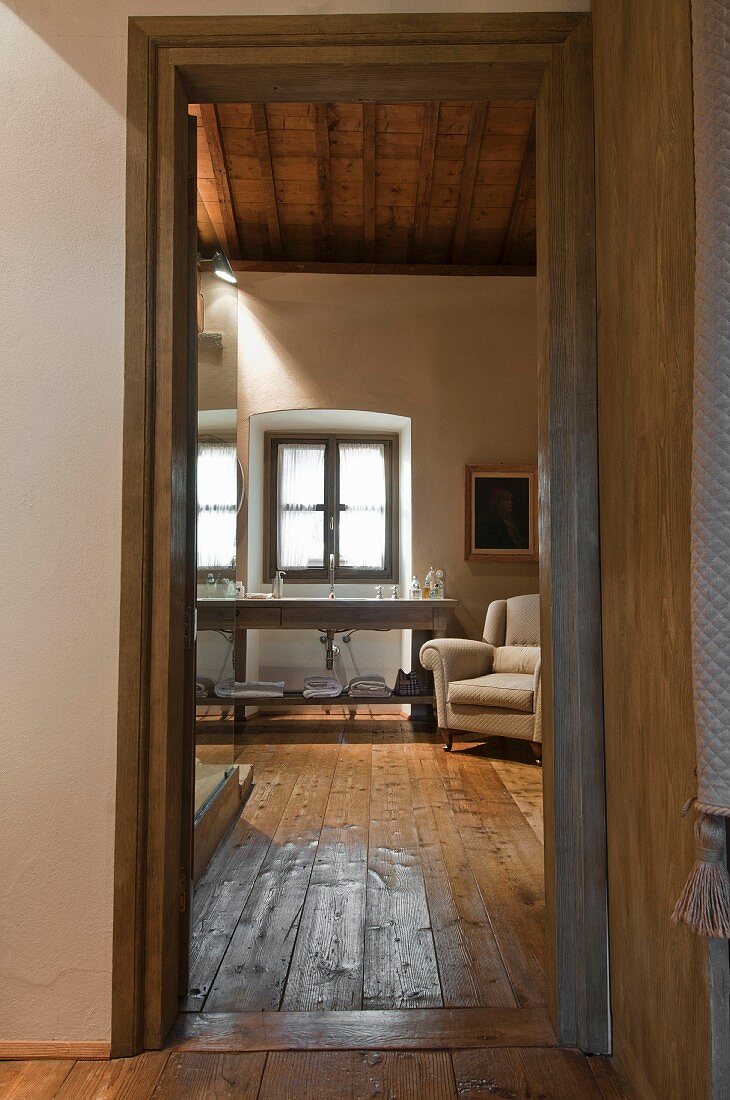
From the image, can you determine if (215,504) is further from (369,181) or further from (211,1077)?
(369,181)

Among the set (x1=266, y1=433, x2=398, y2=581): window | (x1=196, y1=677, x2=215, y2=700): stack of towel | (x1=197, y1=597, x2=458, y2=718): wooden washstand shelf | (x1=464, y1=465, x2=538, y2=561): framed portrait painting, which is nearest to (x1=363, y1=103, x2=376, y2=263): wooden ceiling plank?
(x1=266, y1=433, x2=398, y2=581): window

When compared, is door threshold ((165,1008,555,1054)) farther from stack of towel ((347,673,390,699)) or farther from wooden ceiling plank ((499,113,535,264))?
wooden ceiling plank ((499,113,535,264))

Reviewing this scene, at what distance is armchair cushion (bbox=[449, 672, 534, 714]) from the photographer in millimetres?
4438

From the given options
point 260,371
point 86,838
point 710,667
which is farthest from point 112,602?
point 260,371

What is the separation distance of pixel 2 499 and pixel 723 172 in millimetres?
1489

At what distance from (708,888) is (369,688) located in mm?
4397

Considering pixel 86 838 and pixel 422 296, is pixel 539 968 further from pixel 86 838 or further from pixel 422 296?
pixel 422 296

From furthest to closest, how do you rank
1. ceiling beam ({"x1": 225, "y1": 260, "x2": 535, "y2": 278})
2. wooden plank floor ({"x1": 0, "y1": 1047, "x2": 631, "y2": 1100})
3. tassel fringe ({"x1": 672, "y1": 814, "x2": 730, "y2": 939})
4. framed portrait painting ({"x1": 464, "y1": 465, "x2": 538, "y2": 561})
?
ceiling beam ({"x1": 225, "y1": 260, "x2": 535, "y2": 278})
framed portrait painting ({"x1": 464, "y1": 465, "x2": 538, "y2": 561})
wooden plank floor ({"x1": 0, "y1": 1047, "x2": 631, "y2": 1100})
tassel fringe ({"x1": 672, "y1": 814, "x2": 730, "y2": 939})

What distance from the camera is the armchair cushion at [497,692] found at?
14.6 feet

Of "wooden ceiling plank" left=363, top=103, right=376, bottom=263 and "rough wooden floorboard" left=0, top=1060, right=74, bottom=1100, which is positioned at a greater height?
"wooden ceiling plank" left=363, top=103, right=376, bottom=263

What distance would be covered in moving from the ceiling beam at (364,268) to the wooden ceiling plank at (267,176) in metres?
0.12

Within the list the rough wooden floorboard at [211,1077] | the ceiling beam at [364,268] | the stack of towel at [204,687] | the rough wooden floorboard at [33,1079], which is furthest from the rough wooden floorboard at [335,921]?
the ceiling beam at [364,268]

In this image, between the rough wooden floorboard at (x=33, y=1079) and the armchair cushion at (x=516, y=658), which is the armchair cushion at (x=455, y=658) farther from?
the rough wooden floorboard at (x=33, y=1079)

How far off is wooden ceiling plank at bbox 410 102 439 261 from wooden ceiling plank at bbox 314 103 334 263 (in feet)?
1.93
